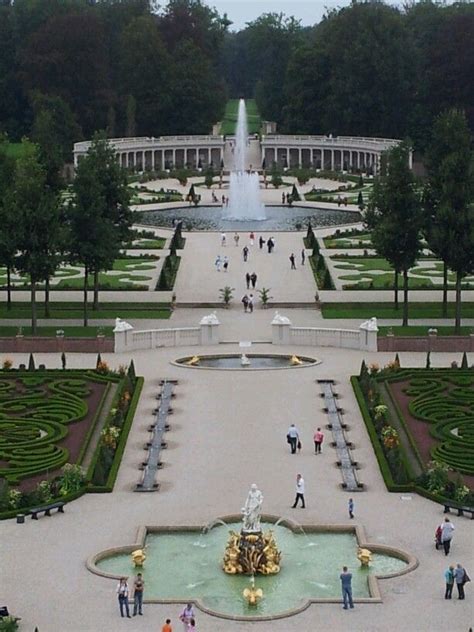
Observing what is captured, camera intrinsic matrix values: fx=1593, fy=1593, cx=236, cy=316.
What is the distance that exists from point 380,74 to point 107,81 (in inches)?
1130

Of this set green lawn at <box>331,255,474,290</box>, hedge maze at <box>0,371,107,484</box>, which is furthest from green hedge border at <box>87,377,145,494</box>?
green lawn at <box>331,255,474,290</box>

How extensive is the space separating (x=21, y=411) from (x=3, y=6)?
135284mm

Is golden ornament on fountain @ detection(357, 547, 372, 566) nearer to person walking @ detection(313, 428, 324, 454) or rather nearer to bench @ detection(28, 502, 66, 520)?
bench @ detection(28, 502, 66, 520)

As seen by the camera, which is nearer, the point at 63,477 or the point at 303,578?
the point at 303,578

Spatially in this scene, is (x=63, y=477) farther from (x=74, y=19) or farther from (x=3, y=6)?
(x=3, y=6)

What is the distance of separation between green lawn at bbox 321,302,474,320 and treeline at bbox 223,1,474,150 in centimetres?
7027

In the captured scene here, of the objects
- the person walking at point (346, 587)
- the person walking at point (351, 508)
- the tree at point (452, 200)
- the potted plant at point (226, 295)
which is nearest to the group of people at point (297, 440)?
the person walking at point (351, 508)

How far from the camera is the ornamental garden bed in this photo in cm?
4741

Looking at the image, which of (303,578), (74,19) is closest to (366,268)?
(303,578)

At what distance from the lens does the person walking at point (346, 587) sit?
3781 cm

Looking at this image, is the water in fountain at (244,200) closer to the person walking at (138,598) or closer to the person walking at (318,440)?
the person walking at (318,440)

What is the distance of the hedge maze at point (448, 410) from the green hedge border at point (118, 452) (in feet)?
32.4

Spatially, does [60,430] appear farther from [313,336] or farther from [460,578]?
[460,578]

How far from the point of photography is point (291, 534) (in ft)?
144
